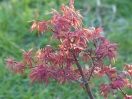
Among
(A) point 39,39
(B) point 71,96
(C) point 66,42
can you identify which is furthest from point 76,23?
(A) point 39,39

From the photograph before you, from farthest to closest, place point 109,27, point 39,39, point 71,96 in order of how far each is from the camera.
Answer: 1. point 109,27
2. point 39,39
3. point 71,96

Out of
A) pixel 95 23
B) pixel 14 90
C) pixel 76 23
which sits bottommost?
pixel 76 23

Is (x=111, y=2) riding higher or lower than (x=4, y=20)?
higher

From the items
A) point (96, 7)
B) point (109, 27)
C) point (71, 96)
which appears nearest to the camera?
point (71, 96)

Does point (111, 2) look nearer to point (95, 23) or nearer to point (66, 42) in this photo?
point (95, 23)

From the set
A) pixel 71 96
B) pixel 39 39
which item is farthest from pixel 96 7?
pixel 71 96

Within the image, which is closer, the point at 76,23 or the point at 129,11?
the point at 76,23
